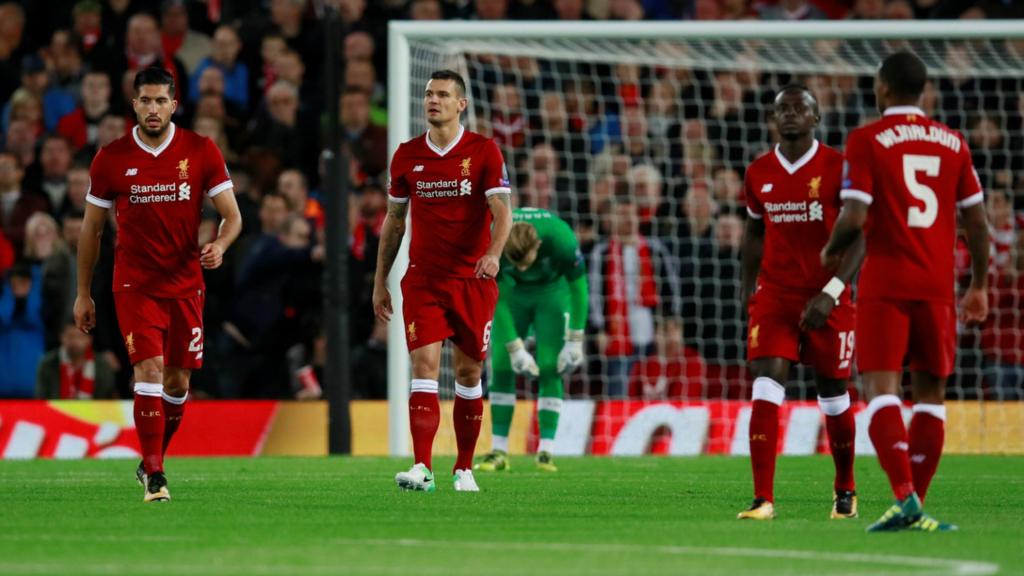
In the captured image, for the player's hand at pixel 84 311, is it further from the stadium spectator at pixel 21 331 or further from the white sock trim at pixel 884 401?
the stadium spectator at pixel 21 331

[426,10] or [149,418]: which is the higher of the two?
[426,10]

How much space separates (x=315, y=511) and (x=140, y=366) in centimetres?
157

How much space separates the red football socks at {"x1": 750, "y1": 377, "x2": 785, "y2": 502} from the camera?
8836 millimetres

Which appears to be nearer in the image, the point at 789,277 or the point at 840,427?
the point at 789,277

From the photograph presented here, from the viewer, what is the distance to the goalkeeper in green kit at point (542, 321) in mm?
13898

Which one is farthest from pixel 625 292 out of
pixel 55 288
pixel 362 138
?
pixel 55 288

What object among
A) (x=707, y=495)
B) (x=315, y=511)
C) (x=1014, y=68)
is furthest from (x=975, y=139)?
(x=315, y=511)

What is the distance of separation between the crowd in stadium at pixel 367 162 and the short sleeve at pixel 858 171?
31.3ft

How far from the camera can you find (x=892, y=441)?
7.96m

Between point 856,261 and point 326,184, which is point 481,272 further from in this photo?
point 326,184

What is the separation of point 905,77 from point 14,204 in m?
12.4

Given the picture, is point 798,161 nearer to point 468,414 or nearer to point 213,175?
point 468,414

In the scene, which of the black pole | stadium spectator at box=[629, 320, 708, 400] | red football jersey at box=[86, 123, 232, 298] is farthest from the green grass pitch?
stadium spectator at box=[629, 320, 708, 400]

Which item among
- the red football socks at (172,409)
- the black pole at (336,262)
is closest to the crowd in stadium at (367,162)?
the black pole at (336,262)
